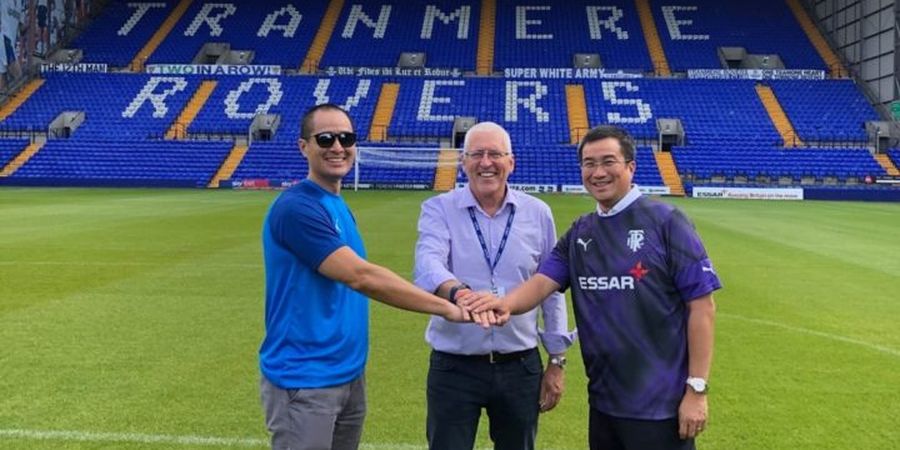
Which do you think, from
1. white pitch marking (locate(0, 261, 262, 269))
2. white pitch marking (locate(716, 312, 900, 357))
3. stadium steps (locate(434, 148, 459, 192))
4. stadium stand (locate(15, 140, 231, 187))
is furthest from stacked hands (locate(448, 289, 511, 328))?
stadium stand (locate(15, 140, 231, 187))

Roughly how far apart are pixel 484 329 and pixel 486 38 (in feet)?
175

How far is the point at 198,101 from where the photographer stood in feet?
157

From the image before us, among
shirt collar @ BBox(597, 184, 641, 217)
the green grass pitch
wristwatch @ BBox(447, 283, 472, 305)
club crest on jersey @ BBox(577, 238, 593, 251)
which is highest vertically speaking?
shirt collar @ BBox(597, 184, 641, 217)

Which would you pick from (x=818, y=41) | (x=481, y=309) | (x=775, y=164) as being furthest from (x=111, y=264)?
Result: (x=818, y=41)

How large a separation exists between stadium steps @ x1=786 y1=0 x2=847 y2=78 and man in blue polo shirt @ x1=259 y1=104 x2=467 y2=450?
174ft

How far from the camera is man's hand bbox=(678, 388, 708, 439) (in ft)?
9.52

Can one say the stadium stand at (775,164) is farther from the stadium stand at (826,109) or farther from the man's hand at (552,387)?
the man's hand at (552,387)

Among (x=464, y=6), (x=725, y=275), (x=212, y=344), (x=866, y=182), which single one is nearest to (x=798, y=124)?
(x=866, y=182)

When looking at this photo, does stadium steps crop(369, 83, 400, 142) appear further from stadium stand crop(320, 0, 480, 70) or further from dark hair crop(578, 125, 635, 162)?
dark hair crop(578, 125, 635, 162)

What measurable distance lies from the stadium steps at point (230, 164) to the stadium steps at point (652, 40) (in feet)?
97.2

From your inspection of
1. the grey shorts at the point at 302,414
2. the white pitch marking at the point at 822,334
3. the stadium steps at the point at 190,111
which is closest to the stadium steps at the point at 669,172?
the stadium steps at the point at 190,111

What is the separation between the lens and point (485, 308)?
308cm

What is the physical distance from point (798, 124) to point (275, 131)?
33.6 metres

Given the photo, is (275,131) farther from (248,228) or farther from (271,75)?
(248,228)
